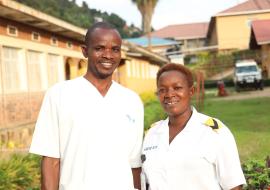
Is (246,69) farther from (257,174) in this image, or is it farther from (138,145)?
(138,145)

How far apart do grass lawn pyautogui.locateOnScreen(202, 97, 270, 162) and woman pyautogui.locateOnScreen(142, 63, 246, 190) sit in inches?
241

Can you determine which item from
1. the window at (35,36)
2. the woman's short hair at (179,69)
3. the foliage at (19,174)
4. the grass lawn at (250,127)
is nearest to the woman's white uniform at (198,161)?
the woman's short hair at (179,69)

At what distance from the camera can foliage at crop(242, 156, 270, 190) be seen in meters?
5.10

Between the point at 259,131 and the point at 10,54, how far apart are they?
689cm

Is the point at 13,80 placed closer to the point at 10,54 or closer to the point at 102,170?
the point at 10,54

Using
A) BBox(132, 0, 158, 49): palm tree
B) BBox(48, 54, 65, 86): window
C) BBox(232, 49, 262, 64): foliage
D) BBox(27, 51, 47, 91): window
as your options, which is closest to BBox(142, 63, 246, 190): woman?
BBox(27, 51, 47, 91): window

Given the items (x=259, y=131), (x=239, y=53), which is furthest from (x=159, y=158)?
(x=239, y=53)

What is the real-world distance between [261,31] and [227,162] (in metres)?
38.0

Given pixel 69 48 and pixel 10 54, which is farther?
pixel 69 48

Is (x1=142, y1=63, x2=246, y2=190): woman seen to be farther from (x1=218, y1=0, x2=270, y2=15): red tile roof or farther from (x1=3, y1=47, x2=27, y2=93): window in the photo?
(x1=218, y1=0, x2=270, y2=15): red tile roof

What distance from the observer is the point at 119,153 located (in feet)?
9.46

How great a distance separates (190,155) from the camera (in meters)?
2.83

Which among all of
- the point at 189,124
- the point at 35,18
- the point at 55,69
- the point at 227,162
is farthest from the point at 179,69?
the point at 55,69

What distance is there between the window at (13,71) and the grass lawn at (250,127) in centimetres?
601
